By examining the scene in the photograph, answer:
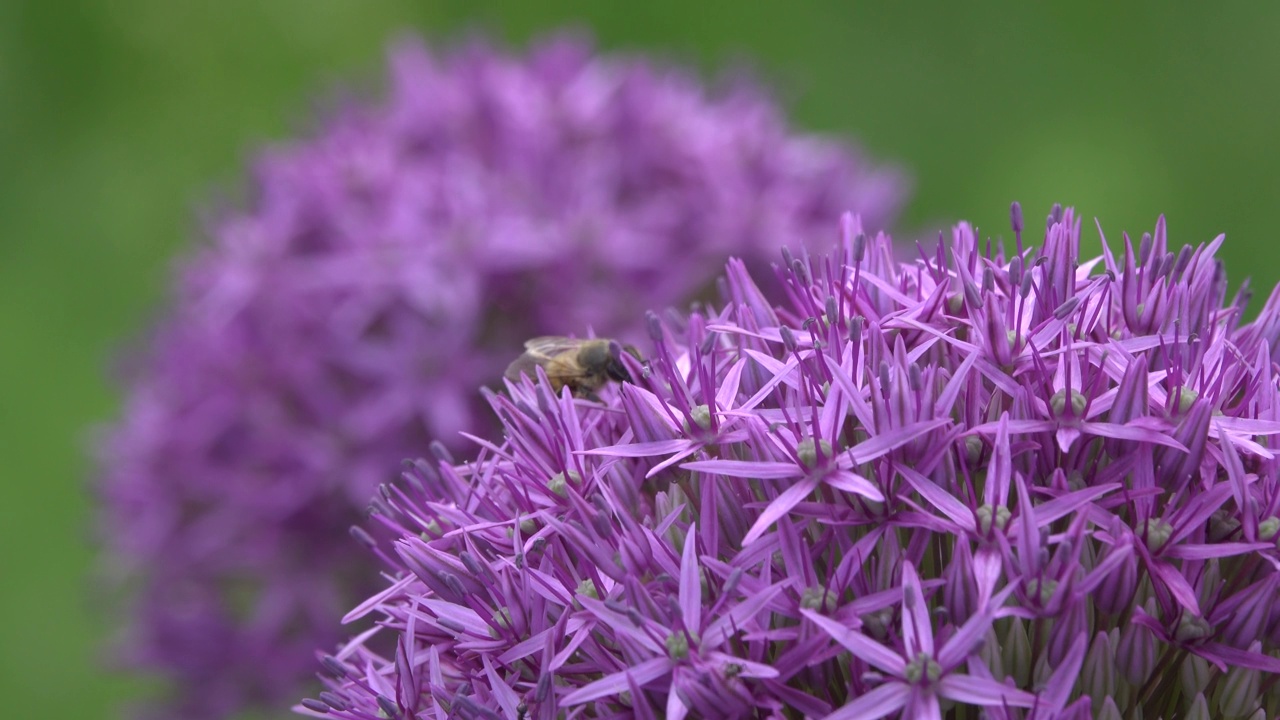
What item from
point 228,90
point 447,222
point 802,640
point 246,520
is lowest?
point 802,640

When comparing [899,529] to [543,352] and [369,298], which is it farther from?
[369,298]

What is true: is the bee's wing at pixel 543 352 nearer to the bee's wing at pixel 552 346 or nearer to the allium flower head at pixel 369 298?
the bee's wing at pixel 552 346

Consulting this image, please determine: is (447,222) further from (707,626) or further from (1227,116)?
(1227,116)

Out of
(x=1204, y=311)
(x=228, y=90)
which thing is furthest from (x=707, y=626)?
(x=228, y=90)

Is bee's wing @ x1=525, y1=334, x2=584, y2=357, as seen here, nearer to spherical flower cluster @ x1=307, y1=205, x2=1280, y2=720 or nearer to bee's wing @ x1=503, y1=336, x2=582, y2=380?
bee's wing @ x1=503, y1=336, x2=582, y2=380

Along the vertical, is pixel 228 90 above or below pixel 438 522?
above

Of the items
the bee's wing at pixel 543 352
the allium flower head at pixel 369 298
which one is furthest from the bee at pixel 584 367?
the allium flower head at pixel 369 298

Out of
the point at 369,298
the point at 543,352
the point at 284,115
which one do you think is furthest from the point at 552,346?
the point at 284,115
